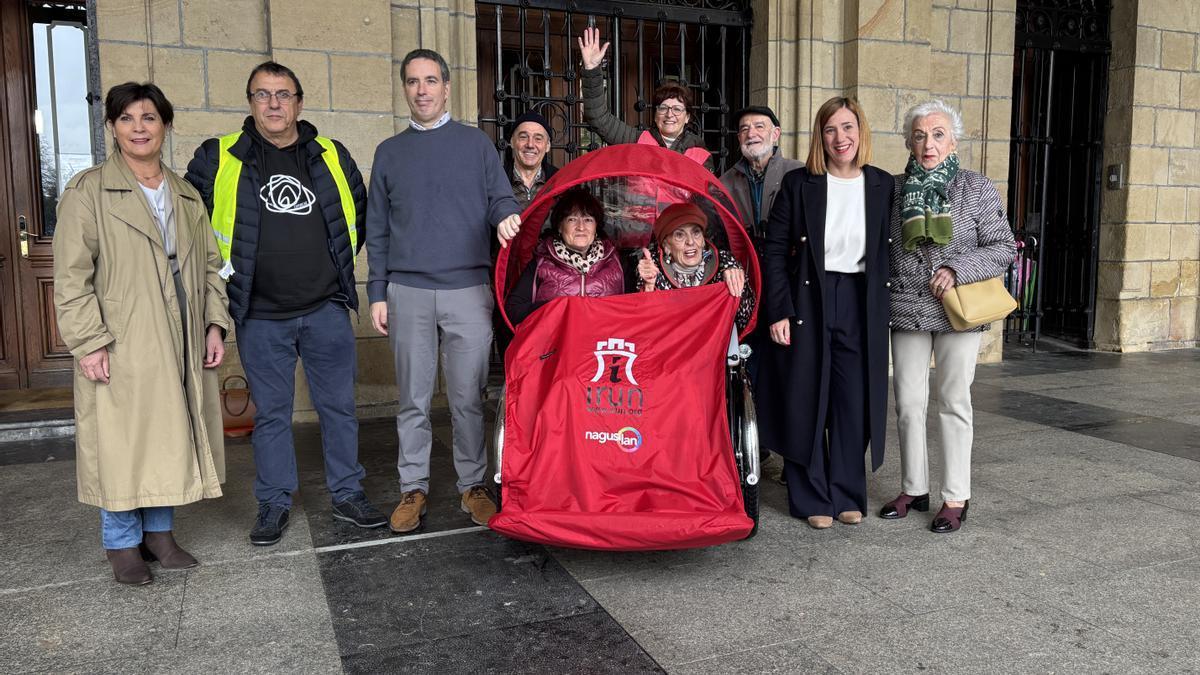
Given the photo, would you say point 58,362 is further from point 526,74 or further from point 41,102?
point 526,74

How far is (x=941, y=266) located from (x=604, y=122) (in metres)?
1.71

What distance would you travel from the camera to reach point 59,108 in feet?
22.4

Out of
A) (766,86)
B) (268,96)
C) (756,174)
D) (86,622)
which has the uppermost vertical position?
(766,86)

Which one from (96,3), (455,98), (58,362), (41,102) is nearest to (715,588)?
(455,98)

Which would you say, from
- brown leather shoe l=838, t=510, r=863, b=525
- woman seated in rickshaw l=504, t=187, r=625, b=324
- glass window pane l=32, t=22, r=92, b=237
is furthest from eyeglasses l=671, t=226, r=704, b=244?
glass window pane l=32, t=22, r=92, b=237

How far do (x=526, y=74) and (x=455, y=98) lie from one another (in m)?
0.51

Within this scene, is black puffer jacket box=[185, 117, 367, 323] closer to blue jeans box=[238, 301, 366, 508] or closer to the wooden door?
blue jeans box=[238, 301, 366, 508]

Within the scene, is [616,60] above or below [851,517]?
above

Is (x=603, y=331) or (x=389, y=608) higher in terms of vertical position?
(x=603, y=331)

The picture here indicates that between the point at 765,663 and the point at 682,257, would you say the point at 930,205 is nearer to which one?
the point at 682,257

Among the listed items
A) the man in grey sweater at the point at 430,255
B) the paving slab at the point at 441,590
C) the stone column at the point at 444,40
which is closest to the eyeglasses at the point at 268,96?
the man in grey sweater at the point at 430,255

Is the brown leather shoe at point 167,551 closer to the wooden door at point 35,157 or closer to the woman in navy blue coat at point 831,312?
the woman in navy blue coat at point 831,312

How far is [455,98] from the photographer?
5953 millimetres

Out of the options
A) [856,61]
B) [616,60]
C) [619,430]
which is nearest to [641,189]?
[619,430]
